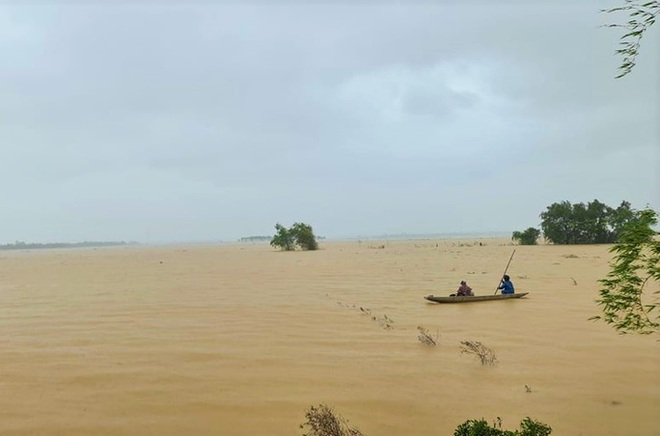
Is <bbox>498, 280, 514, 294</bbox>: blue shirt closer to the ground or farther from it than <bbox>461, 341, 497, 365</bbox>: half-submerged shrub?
farther from it

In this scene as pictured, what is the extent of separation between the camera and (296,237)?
69438mm

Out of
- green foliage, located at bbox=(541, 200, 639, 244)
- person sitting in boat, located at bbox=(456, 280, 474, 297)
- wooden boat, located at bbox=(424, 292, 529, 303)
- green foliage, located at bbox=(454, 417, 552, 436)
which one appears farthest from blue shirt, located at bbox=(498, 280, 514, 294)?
green foliage, located at bbox=(541, 200, 639, 244)

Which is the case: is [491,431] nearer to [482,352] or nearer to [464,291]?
[482,352]

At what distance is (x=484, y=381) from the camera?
27.0 ft

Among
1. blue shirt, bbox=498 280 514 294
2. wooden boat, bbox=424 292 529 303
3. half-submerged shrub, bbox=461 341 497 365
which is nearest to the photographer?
half-submerged shrub, bbox=461 341 497 365

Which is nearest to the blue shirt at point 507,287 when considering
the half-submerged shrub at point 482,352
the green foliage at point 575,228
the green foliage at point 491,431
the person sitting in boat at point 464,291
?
the person sitting in boat at point 464,291

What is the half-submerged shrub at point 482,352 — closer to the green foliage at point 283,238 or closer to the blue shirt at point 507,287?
the blue shirt at point 507,287

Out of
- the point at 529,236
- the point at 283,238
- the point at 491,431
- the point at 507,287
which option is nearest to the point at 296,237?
the point at 283,238

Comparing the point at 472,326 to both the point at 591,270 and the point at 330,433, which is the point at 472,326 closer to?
the point at 330,433

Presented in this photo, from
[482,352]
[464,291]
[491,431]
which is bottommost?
[482,352]

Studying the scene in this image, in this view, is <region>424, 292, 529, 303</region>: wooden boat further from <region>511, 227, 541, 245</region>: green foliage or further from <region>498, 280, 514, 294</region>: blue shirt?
<region>511, 227, 541, 245</region>: green foliage

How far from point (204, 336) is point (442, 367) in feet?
19.0

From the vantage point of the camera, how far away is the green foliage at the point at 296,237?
68.6m

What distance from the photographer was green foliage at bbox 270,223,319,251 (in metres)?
68.6
